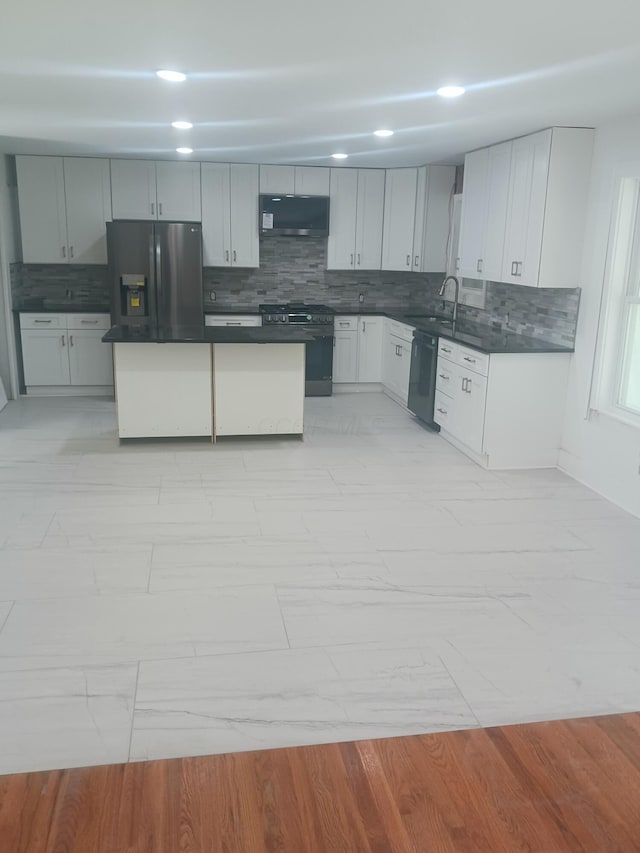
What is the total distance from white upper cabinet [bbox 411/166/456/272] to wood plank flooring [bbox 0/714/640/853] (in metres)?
5.90

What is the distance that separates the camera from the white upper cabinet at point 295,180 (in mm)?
7484

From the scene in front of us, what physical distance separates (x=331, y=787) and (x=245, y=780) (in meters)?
0.27

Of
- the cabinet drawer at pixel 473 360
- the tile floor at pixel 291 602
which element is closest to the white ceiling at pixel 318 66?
the cabinet drawer at pixel 473 360

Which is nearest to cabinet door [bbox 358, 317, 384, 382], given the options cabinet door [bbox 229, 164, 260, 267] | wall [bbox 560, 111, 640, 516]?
cabinet door [bbox 229, 164, 260, 267]

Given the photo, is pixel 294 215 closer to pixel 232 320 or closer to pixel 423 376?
pixel 232 320

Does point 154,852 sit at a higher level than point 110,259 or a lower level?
lower

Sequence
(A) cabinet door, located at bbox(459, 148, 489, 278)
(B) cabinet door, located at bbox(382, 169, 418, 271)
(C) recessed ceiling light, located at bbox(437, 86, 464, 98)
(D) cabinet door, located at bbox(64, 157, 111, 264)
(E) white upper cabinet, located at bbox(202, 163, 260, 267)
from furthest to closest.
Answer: (B) cabinet door, located at bbox(382, 169, 418, 271) → (E) white upper cabinet, located at bbox(202, 163, 260, 267) → (D) cabinet door, located at bbox(64, 157, 111, 264) → (A) cabinet door, located at bbox(459, 148, 489, 278) → (C) recessed ceiling light, located at bbox(437, 86, 464, 98)

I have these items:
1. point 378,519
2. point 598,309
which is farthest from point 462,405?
point 378,519

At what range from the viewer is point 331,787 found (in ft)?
7.26

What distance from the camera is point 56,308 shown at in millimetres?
7379

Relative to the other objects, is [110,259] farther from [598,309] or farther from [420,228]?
[598,309]

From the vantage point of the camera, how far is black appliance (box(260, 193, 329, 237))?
748 cm

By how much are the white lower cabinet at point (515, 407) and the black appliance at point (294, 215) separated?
9.12 feet

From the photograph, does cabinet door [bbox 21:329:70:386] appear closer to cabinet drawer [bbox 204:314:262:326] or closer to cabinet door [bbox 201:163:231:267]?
cabinet drawer [bbox 204:314:262:326]
